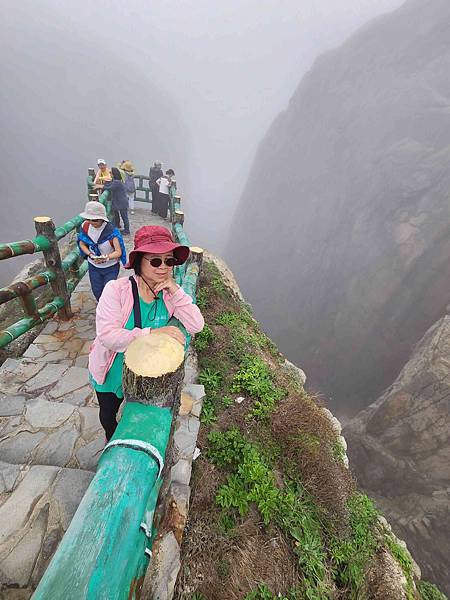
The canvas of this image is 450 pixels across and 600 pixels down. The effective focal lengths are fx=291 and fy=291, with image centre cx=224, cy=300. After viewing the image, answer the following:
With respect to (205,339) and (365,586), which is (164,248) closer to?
(205,339)

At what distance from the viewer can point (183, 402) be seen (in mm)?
3637

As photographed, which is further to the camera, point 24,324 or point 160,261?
point 24,324

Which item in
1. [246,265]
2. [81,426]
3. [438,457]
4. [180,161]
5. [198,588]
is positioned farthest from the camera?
[180,161]

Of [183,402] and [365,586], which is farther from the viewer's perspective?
[183,402]

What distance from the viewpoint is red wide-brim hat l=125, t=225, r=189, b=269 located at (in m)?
1.88

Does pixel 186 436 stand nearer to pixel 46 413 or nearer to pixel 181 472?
pixel 181 472

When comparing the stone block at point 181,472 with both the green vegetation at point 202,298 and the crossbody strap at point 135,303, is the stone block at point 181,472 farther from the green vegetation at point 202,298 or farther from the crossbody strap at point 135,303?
the green vegetation at point 202,298

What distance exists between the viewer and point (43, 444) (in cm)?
298

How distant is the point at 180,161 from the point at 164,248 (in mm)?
133411

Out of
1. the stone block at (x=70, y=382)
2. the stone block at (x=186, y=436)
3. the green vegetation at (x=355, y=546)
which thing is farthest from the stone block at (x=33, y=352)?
the green vegetation at (x=355, y=546)

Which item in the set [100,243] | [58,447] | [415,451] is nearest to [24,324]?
[100,243]

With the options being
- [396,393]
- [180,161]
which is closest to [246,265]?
[396,393]

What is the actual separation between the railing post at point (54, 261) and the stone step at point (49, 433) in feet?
5.62

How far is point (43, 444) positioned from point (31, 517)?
3.11ft
